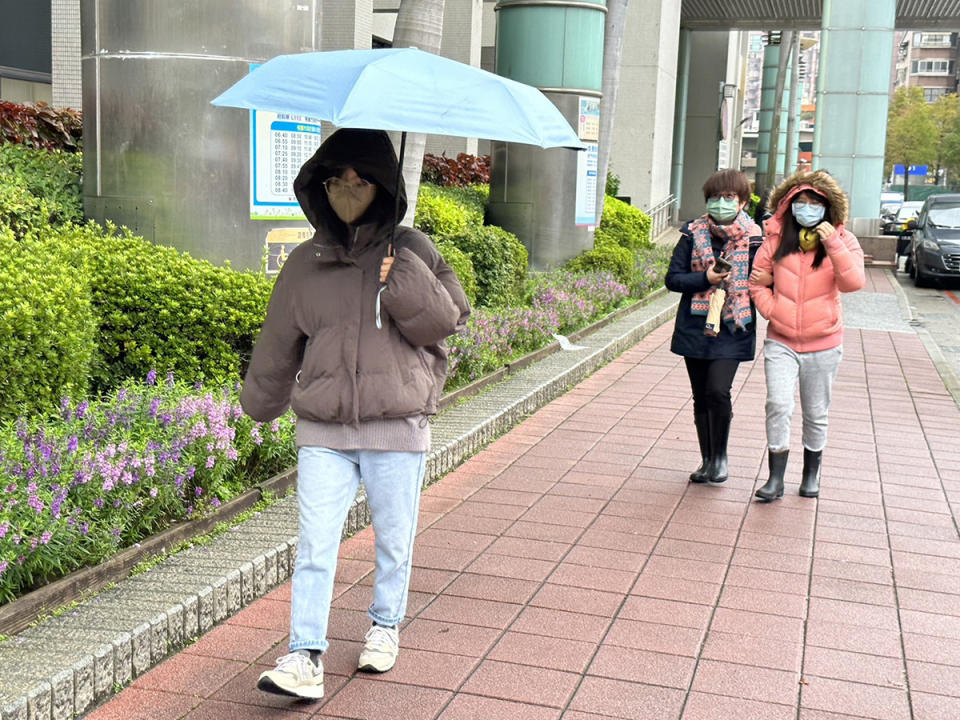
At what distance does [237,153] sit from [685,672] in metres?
4.57

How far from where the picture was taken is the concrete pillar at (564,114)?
15039mm

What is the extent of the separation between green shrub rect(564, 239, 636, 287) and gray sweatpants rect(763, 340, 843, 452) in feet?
27.3

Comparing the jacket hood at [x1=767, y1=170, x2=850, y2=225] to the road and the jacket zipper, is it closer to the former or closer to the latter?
the jacket zipper

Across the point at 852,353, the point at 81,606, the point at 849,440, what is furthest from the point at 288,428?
the point at 852,353

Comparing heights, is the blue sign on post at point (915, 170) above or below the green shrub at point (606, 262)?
above

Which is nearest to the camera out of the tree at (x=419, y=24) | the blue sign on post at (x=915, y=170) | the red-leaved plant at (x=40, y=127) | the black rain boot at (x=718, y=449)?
the black rain boot at (x=718, y=449)

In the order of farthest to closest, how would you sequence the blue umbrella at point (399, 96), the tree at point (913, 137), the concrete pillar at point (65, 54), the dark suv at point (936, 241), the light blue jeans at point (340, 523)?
the tree at point (913, 137) < the dark suv at point (936, 241) < the concrete pillar at point (65, 54) < the light blue jeans at point (340, 523) < the blue umbrella at point (399, 96)

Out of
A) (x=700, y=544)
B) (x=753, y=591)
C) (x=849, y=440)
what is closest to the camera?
(x=753, y=591)

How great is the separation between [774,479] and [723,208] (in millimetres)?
1538

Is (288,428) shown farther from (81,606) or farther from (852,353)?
(852,353)

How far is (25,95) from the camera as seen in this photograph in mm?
20516

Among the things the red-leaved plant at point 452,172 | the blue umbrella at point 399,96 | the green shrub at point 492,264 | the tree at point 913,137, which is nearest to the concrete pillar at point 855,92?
the red-leaved plant at point 452,172

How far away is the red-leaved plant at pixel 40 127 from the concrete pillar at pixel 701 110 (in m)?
32.3

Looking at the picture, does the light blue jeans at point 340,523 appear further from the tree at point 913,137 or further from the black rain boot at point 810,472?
the tree at point 913,137
